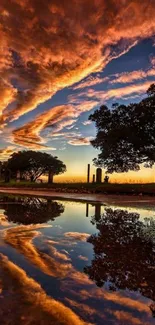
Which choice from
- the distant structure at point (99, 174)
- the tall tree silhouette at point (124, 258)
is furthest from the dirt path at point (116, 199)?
the distant structure at point (99, 174)

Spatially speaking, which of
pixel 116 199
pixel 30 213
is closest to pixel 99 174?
pixel 116 199

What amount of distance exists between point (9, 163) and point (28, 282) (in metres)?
83.7

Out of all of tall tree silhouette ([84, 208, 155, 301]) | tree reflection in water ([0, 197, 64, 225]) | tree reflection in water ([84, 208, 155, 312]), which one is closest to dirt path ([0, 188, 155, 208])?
tree reflection in water ([0, 197, 64, 225])

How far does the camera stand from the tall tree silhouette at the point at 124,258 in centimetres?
368

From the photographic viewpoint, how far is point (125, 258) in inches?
194

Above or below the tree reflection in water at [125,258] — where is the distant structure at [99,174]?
above

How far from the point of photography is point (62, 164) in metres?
88.2

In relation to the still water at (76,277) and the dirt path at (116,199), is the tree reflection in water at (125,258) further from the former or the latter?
the dirt path at (116,199)

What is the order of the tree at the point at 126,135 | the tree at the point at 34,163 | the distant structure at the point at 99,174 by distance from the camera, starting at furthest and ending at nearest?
1. the tree at the point at 34,163
2. the distant structure at the point at 99,174
3. the tree at the point at 126,135

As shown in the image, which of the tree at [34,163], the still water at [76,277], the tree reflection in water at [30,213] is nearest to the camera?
the still water at [76,277]

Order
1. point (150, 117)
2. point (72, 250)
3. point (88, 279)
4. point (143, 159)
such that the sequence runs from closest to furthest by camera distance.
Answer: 1. point (88, 279)
2. point (72, 250)
3. point (150, 117)
4. point (143, 159)

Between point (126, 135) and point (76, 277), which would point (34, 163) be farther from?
point (76, 277)

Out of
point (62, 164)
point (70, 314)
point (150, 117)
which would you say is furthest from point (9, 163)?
point (70, 314)

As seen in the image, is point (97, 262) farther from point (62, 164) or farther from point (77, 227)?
point (62, 164)
